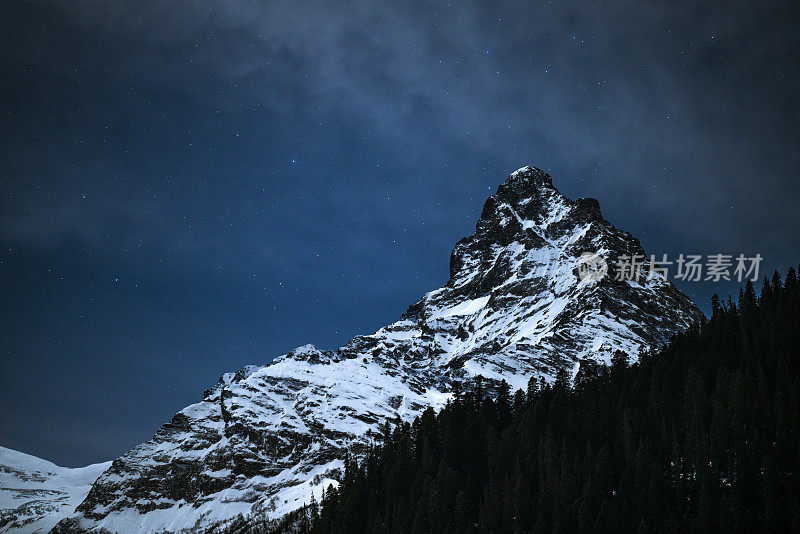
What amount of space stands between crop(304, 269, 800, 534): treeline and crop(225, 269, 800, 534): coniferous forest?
28 centimetres

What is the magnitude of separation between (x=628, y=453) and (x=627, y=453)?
332mm

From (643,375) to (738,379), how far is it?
2875cm

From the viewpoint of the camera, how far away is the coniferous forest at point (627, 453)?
8994 cm

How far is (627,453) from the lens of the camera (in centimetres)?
A: 10788

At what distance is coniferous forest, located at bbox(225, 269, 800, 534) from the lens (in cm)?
8994

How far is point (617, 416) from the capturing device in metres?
123

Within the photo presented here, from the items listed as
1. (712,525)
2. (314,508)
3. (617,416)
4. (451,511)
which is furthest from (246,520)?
(712,525)

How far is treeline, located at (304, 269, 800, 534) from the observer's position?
3541 inches

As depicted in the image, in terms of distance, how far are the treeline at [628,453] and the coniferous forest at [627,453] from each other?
277mm

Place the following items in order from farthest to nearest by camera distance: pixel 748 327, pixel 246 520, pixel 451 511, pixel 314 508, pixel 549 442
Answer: pixel 246 520
pixel 314 508
pixel 748 327
pixel 549 442
pixel 451 511

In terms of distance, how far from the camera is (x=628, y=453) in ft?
353

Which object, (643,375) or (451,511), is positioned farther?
(643,375)

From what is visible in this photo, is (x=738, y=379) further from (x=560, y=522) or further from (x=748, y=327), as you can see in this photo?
(x=560, y=522)

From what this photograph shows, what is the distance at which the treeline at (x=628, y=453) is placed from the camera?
8994cm
